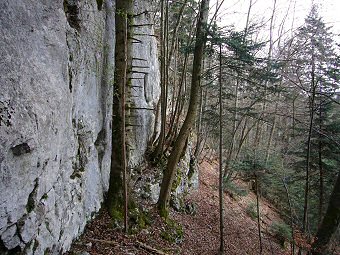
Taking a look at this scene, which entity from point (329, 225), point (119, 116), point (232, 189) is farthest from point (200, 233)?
point (232, 189)

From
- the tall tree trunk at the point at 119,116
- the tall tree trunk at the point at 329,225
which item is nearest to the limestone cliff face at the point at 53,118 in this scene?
the tall tree trunk at the point at 119,116

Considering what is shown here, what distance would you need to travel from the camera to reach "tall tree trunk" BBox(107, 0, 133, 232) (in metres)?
7.60

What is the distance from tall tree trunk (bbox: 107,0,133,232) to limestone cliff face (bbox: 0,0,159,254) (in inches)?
9.5

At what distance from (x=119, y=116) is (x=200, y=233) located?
5.89 metres

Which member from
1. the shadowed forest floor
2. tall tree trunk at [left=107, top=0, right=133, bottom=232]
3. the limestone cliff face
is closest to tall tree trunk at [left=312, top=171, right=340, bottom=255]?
the shadowed forest floor

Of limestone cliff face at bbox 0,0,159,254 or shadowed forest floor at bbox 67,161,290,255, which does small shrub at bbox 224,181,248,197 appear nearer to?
shadowed forest floor at bbox 67,161,290,255

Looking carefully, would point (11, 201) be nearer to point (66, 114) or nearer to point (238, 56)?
point (66, 114)

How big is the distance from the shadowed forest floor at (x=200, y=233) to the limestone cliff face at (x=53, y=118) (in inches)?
19.2

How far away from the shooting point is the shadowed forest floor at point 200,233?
6.70 metres

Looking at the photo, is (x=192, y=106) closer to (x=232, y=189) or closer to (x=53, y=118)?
(x=53, y=118)

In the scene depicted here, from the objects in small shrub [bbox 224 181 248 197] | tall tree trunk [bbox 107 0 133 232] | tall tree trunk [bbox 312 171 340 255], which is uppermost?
tall tree trunk [bbox 107 0 133 232]

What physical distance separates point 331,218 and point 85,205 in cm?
649

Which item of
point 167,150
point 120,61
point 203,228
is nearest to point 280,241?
point 203,228

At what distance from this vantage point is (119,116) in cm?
790
